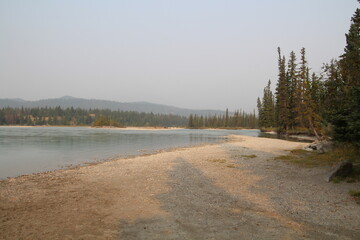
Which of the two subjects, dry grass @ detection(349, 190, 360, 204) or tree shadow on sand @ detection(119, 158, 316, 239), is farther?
dry grass @ detection(349, 190, 360, 204)

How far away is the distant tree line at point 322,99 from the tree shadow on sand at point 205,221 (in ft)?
23.0

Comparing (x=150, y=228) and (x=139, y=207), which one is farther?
(x=139, y=207)

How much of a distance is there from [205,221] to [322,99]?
2596cm

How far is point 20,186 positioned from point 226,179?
11.0 metres

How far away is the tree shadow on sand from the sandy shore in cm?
3

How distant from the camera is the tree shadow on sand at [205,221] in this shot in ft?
22.2

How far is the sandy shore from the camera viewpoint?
6.97m

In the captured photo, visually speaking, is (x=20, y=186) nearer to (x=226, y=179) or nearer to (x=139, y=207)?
(x=139, y=207)

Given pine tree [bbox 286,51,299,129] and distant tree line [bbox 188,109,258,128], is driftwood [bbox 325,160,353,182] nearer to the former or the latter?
pine tree [bbox 286,51,299,129]

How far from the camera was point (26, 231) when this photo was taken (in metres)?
7.10

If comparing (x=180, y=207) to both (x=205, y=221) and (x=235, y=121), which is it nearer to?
(x=205, y=221)

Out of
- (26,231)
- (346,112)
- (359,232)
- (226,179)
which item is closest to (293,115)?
(346,112)

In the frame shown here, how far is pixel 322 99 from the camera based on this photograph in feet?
92.5

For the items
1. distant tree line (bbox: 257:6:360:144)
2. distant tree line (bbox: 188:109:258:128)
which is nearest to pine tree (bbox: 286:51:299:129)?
distant tree line (bbox: 257:6:360:144)
